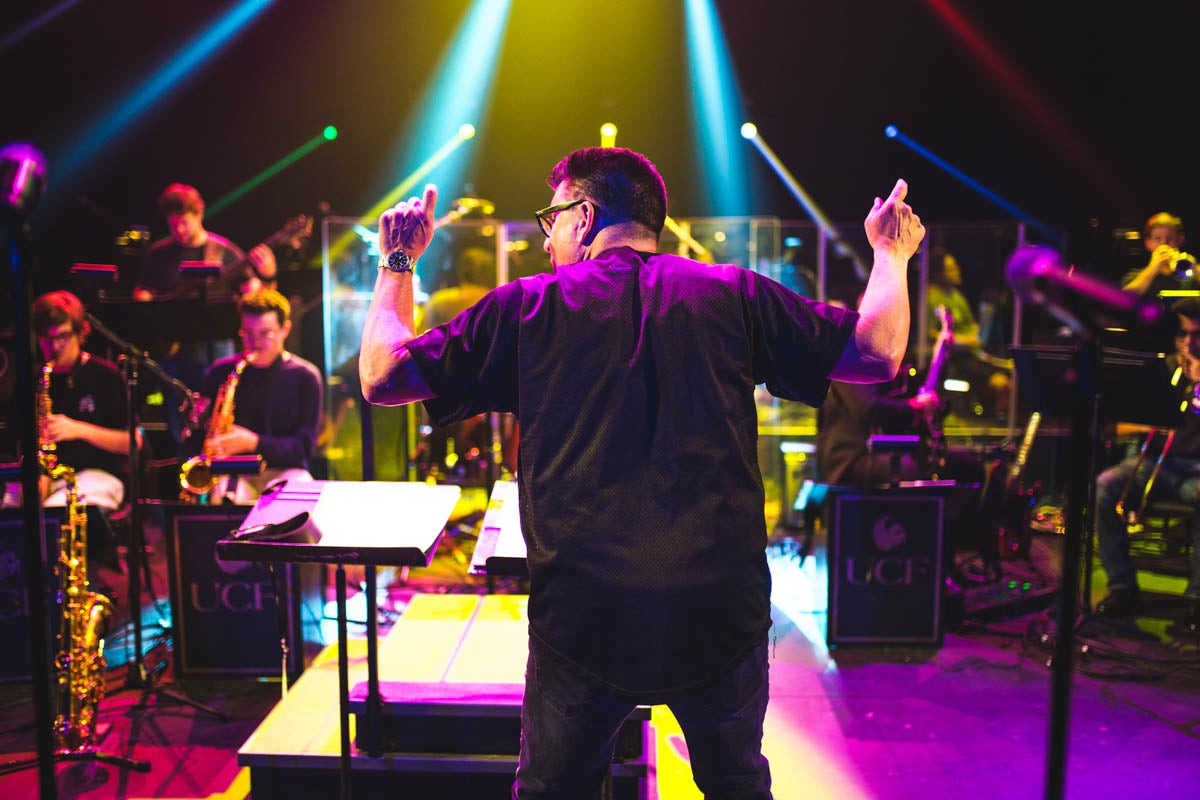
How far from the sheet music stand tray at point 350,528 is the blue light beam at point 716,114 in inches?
269

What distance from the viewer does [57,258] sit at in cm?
785

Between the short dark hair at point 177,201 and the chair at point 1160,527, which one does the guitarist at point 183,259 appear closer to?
the short dark hair at point 177,201

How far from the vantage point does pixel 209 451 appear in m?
4.41

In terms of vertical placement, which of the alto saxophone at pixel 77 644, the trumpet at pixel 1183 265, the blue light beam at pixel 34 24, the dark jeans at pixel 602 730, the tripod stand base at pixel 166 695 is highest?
the blue light beam at pixel 34 24

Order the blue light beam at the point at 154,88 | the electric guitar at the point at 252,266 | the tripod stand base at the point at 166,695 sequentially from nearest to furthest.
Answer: the tripod stand base at the point at 166,695 → the electric guitar at the point at 252,266 → the blue light beam at the point at 154,88

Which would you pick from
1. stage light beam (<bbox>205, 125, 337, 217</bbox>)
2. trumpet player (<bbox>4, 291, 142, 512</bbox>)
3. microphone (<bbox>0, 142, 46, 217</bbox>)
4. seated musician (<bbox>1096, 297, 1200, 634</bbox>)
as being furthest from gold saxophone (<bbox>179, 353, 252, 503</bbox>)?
stage light beam (<bbox>205, 125, 337, 217</bbox>)

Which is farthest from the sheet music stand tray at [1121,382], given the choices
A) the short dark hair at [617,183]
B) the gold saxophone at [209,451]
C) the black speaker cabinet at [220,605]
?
the gold saxophone at [209,451]

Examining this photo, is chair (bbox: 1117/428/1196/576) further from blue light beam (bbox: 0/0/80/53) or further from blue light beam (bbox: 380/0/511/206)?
blue light beam (bbox: 0/0/80/53)

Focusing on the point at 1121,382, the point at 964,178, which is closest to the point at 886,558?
the point at 1121,382

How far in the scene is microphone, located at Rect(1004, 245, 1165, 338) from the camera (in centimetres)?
129

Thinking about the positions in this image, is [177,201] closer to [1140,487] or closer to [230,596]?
[230,596]

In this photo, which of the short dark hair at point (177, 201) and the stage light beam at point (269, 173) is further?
the stage light beam at point (269, 173)

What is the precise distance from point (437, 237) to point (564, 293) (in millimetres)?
6414

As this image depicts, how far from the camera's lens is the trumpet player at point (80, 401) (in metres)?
4.69
